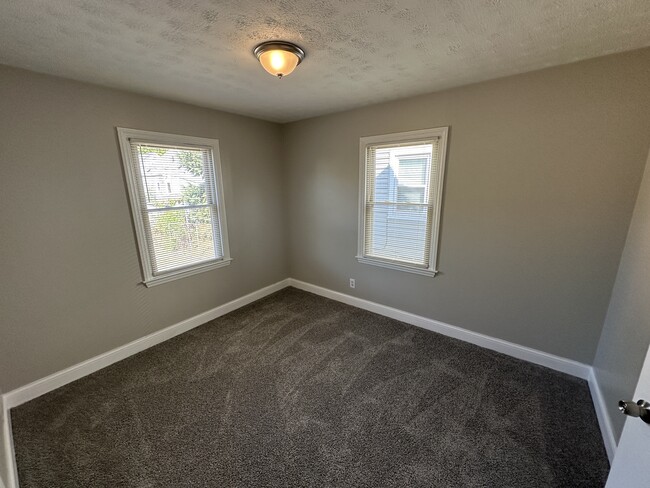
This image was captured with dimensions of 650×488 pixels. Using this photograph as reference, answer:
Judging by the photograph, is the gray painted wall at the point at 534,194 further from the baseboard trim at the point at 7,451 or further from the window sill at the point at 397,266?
the baseboard trim at the point at 7,451

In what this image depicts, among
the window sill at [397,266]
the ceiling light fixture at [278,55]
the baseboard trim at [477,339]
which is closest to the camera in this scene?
the ceiling light fixture at [278,55]

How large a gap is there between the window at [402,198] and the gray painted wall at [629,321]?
1.30 m

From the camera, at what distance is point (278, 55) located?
1616 mm

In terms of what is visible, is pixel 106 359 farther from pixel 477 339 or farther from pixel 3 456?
pixel 477 339

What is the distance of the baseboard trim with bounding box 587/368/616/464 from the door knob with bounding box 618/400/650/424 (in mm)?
1212

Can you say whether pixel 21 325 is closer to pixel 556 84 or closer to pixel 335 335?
pixel 335 335

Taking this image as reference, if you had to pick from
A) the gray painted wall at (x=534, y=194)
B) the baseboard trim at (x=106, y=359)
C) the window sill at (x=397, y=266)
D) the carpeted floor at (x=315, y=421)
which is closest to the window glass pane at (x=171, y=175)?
the baseboard trim at (x=106, y=359)

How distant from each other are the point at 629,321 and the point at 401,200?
191 centimetres

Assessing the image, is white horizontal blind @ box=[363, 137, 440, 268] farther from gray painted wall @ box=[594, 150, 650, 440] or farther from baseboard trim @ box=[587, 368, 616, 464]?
baseboard trim @ box=[587, 368, 616, 464]

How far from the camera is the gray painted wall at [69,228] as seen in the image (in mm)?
1914

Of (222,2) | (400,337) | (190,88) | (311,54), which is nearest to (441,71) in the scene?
(311,54)

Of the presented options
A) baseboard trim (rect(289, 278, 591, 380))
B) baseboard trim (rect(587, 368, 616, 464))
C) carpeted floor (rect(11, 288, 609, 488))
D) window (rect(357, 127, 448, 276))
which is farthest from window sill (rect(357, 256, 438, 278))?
baseboard trim (rect(587, 368, 616, 464))

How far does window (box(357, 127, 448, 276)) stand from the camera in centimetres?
268

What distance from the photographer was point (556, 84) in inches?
78.0
